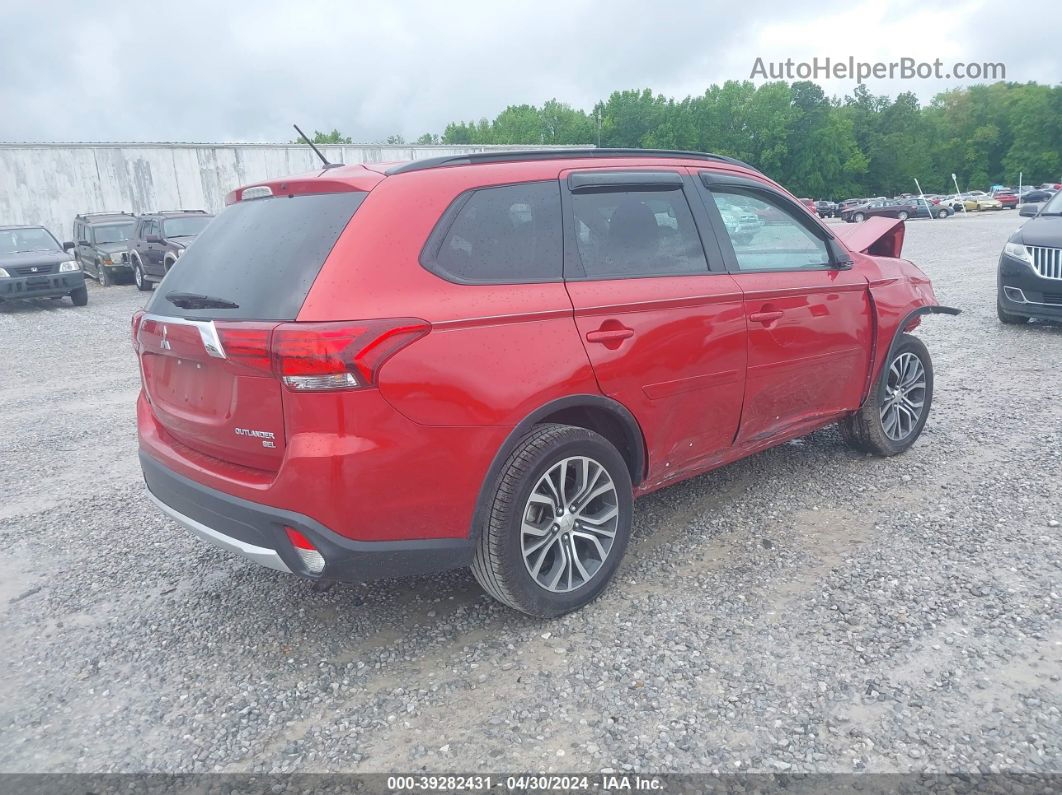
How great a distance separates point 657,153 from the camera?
388 cm

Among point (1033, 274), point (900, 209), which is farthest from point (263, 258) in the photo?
point (900, 209)

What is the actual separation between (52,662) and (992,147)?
11413 centimetres

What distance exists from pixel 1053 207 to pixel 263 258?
1034cm

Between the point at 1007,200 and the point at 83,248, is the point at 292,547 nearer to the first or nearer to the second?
the point at 83,248

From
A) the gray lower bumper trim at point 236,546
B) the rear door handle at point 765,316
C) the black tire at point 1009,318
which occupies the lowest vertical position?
the black tire at point 1009,318

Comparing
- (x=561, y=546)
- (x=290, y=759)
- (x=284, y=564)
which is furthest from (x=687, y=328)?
(x=290, y=759)

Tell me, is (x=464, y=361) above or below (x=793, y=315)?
above

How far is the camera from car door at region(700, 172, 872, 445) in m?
3.94

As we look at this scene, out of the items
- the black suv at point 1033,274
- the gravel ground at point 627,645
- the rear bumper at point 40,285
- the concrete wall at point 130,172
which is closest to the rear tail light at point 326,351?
the gravel ground at point 627,645

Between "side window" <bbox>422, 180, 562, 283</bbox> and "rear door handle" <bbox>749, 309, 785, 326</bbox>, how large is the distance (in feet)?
3.81

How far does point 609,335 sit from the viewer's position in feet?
10.7

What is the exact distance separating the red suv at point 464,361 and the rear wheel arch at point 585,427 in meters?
0.01

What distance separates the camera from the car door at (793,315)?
3.94 m

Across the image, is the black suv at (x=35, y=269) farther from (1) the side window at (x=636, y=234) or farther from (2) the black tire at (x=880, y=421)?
(2) the black tire at (x=880, y=421)
